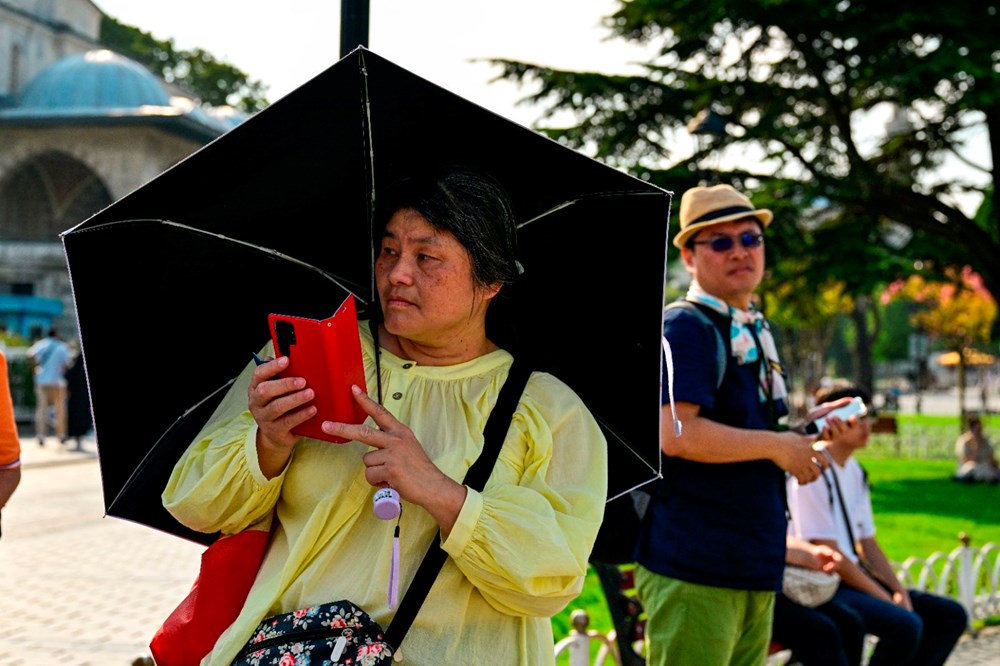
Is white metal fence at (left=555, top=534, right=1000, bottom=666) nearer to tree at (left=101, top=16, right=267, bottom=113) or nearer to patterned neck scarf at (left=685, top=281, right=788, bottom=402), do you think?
patterned neck scarf at (left=685, top=281, right=788, bottom=402)

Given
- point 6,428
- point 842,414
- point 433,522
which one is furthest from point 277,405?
point 842,414

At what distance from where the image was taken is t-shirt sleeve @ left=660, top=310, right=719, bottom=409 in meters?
3.36

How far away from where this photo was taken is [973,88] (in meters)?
15.4

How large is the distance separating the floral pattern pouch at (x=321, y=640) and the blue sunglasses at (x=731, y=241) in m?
2.21

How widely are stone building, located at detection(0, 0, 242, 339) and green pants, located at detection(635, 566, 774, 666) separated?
133ft

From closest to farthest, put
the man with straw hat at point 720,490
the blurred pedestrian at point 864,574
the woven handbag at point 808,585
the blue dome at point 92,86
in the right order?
the man with straw hat at point 720,490 < the woven handbag at point 808,585 < the blurred pedestrian at point 864,574 < the blue dome at point 92,86

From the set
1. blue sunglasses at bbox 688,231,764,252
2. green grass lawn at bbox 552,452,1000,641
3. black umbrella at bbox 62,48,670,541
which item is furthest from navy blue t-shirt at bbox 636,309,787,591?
green grass lawn at bbox 552,452,1000,641

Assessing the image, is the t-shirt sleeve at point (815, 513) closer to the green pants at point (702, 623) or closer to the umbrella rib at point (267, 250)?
the green pants at point (702, 623)

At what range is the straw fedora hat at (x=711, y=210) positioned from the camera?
148 inches

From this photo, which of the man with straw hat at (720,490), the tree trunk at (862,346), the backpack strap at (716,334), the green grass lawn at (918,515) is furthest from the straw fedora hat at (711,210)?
the tree trunk at (862,346)

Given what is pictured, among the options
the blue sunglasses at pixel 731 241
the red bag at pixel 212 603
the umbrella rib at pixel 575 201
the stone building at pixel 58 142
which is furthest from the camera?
the stone building at pixel 58 142

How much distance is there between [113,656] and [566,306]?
16.3 ft

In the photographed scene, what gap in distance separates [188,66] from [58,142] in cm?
2146

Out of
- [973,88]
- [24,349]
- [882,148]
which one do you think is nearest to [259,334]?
[973,88]
